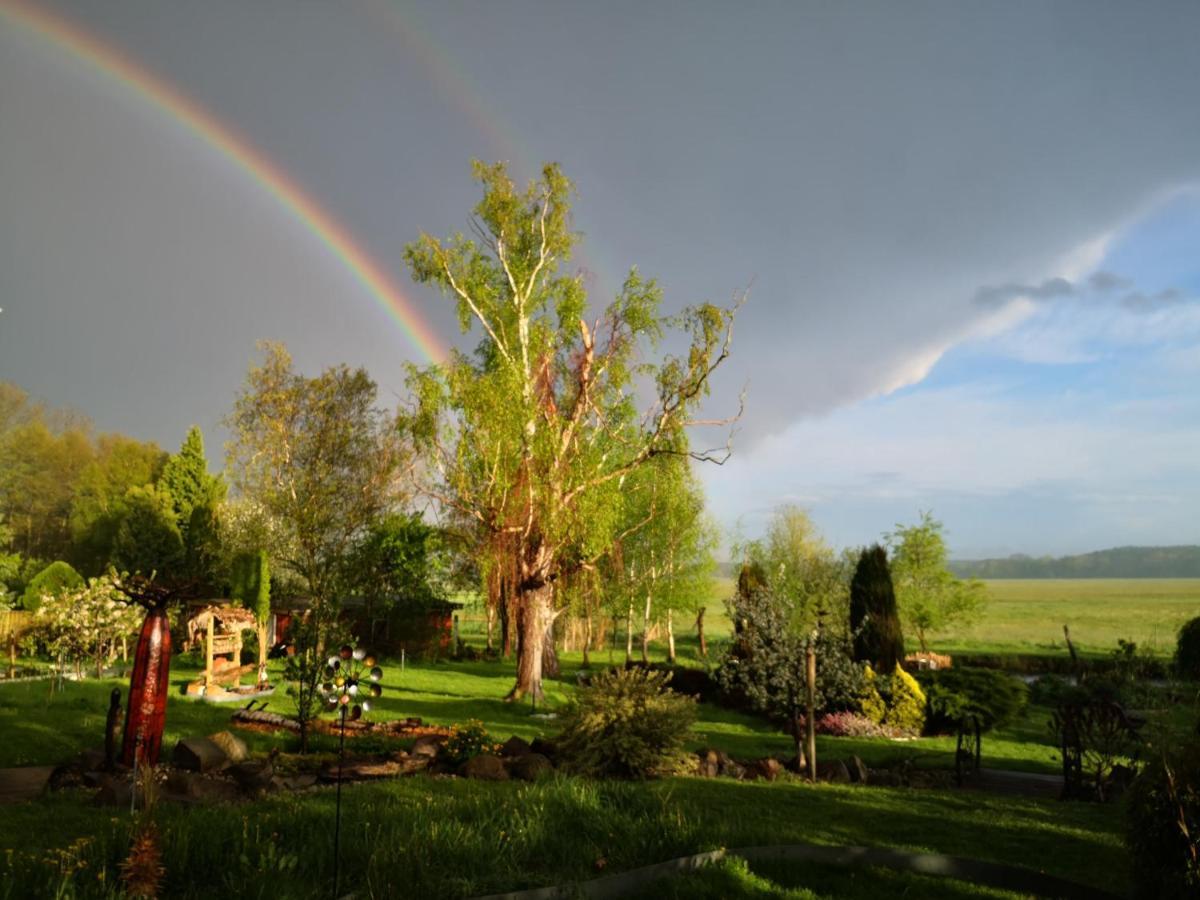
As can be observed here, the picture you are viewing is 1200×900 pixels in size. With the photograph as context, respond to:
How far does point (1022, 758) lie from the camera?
16906 millimetres

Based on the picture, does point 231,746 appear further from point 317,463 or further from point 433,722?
point 317,463

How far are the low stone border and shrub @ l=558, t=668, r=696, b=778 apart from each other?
15.1ft

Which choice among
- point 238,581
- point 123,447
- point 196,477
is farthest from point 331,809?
point 123,447

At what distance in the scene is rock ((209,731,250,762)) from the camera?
1065cm

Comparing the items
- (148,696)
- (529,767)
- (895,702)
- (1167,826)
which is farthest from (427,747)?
(895,702)

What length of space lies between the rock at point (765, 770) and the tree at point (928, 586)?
96.1 feet

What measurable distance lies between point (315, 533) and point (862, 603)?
21.2 m

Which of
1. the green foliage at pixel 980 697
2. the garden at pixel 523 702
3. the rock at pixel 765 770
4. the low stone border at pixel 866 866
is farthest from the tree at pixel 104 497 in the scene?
the low stone border at pixel 866 866

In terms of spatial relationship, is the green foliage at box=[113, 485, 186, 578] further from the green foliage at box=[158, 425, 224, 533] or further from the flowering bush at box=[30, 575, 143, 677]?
the flowering bush at box=[30, 575, 143, 677]

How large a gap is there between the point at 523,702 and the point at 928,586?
89.5ft

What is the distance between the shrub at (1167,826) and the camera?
584 cm

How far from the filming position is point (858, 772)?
1332 cm

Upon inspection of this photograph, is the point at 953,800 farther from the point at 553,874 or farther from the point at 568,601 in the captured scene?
the point at 568,601

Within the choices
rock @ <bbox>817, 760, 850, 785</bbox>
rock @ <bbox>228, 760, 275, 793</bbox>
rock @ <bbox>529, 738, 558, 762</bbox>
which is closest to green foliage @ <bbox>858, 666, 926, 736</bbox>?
rock @ <bbox>817, 760, 850, 785</bbox>
